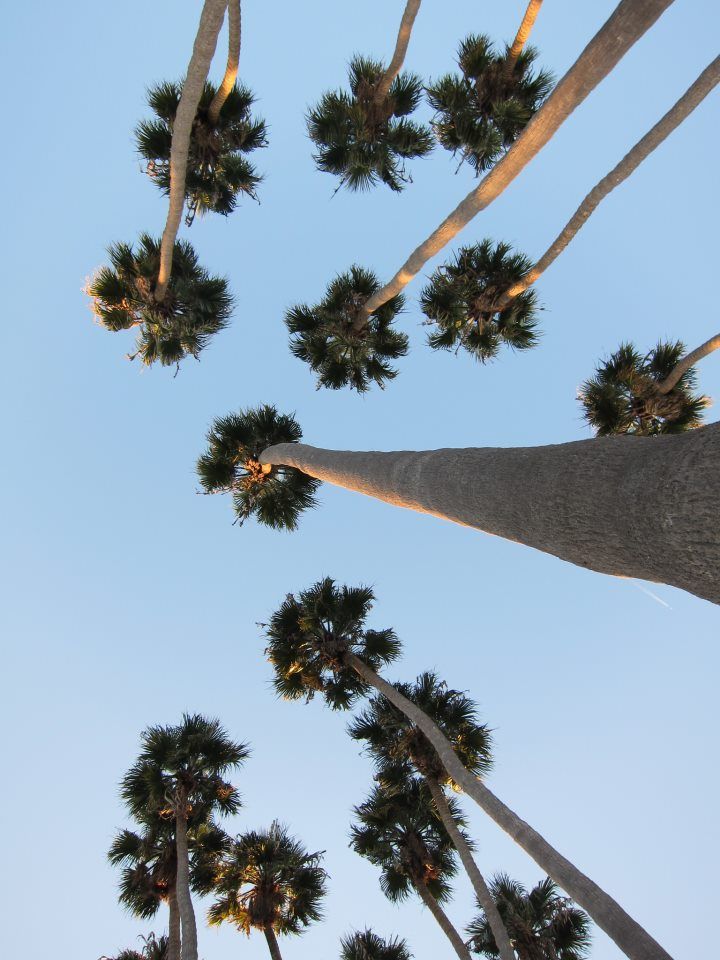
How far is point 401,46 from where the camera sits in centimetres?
818

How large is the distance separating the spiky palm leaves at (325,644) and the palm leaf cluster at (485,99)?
29.6 ft

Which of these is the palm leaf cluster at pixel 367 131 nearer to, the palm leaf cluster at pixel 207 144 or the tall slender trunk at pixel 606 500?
the palm leaf cluster at pixel 207 144

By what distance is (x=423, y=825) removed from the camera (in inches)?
472

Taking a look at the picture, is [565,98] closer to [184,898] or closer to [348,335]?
[348,335]

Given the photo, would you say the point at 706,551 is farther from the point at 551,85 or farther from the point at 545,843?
the point at 551,85

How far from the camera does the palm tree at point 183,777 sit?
11086mm

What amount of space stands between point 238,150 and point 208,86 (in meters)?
1.06

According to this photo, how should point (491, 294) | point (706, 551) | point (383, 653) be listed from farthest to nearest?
point (383, 653) < point (491, 294) < point (706, 551)

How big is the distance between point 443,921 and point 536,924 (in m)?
1.60

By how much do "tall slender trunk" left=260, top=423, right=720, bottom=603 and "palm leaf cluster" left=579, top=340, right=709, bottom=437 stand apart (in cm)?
705

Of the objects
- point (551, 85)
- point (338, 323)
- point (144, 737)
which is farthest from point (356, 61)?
point (144, 737)

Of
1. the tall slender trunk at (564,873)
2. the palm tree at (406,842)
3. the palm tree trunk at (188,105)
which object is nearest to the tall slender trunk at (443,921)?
the palm tree at (406,842)

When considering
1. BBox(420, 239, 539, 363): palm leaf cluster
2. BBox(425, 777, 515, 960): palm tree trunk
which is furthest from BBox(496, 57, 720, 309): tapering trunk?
BBox(425, 777, 515, 960): palm tree trunk

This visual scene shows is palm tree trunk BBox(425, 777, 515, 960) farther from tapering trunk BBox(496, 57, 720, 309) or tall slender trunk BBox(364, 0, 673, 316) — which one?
tapering trunk BBox(496, 57, 720, 309)
